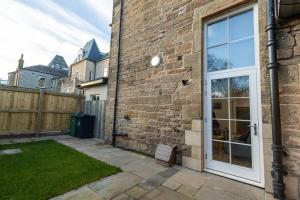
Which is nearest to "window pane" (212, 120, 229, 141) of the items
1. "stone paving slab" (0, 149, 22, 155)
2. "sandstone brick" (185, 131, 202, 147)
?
"sandstone brick" (185, 131, 202, 147)

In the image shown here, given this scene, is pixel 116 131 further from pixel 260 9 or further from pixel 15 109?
pixel 260 9

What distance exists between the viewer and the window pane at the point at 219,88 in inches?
127

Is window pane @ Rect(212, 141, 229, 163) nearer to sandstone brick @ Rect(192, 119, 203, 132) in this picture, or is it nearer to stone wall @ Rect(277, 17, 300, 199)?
sandstone brick @ Rect(192, 119, 203, 132)

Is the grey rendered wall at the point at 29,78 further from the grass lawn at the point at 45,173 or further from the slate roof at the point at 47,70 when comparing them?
the grass lawn at the point at 45,173

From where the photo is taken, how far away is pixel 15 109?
642 cm

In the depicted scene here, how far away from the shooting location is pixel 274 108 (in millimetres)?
2346

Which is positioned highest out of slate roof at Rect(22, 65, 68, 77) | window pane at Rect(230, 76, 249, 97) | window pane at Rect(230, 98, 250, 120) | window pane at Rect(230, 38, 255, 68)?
slate roof at Rect(22, 65, 68, 77)

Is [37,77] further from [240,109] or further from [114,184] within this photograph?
[240,109]

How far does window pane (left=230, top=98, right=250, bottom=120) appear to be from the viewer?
290cm

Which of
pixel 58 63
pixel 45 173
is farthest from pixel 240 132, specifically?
pixel 58 63

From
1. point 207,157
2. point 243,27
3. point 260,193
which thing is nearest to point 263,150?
point 260,193

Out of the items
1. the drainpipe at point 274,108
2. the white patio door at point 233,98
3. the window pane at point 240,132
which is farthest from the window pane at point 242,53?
the window pane at point 240,132

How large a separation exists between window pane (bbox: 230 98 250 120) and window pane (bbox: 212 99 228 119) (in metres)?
0.11

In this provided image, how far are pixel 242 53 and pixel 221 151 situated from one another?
2013mm
